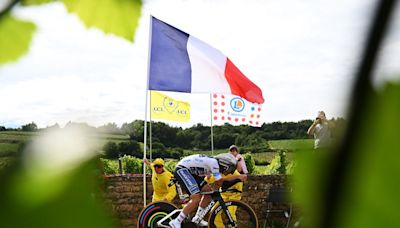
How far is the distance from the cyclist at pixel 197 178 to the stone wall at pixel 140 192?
0.61 metres

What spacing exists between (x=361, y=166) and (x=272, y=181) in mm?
4778

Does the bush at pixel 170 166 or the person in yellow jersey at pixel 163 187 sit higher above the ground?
the bush at pixel 170 166

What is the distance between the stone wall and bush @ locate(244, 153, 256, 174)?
0.42 metres

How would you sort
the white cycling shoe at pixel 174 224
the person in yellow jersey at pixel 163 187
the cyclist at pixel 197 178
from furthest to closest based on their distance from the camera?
the person in yellow jersey at pixel 163 187 → the cyclist at pixel 197 178 → the white cycling shoe at pixel 174 224

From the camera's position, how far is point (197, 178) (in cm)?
383

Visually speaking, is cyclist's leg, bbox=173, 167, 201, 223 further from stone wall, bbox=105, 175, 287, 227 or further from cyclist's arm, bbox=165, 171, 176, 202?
stone wall, bbox=105, 175, 287, 227

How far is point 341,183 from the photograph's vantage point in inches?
2.3

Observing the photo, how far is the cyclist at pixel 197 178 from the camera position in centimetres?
377

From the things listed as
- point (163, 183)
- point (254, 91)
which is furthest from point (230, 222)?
point (254, 91)

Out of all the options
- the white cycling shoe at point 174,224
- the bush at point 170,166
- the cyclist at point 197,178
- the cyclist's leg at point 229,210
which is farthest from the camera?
the bush at point 170,166

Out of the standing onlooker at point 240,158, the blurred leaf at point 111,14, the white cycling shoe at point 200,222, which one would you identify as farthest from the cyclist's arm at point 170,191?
the blurred leaf at point 111,14

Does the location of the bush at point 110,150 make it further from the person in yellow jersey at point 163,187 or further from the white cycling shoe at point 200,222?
the person in yellow jersey at point 163,187

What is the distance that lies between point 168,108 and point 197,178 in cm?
134

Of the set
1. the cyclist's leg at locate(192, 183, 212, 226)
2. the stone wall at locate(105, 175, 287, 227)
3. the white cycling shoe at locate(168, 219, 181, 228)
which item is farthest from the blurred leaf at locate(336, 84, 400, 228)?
the stone wall at locate(105, 175, 287, 227)
